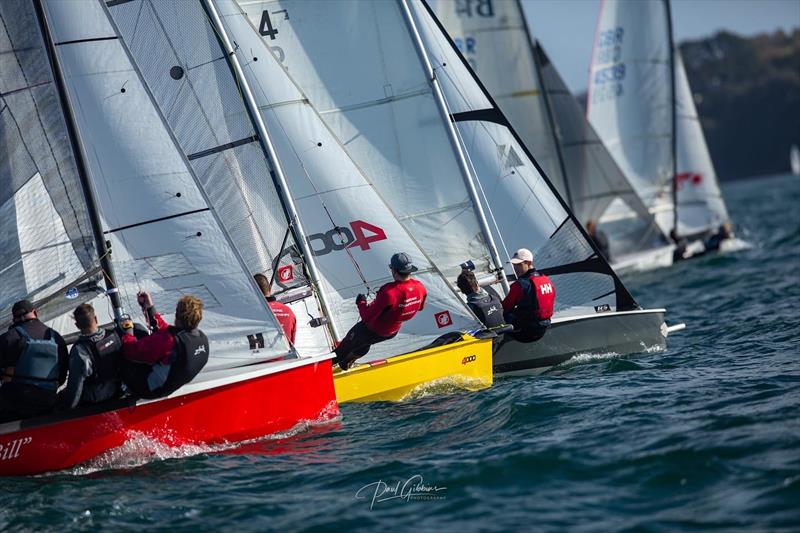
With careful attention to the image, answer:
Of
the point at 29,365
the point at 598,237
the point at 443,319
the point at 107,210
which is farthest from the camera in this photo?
the point at 598,237

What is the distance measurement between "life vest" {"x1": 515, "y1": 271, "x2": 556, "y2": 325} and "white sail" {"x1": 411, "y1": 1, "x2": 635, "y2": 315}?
53.0 inches

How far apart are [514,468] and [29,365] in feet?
10.5

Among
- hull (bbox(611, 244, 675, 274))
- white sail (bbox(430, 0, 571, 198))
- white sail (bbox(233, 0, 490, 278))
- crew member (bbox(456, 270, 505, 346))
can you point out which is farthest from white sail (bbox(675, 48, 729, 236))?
crew member (bbox(456, 270, 505, 346))

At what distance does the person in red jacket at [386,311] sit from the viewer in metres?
8.67

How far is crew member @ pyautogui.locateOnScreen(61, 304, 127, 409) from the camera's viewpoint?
7.23 meters

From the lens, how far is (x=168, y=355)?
735cm

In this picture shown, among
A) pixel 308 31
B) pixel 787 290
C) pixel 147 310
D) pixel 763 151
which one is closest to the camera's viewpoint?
pixel 147 310

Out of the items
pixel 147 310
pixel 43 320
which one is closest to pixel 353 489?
pixel 147 310

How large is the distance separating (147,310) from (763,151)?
98.5m

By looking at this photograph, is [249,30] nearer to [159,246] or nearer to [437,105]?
[437,105]

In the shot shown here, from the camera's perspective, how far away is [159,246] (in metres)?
8.07

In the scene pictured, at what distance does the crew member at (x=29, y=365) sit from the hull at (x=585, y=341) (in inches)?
152

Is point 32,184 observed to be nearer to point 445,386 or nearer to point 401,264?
point 401,264
